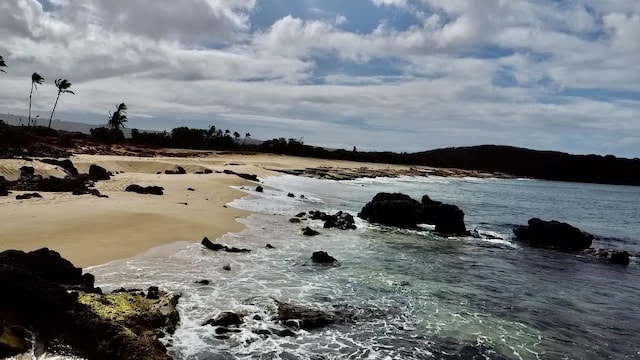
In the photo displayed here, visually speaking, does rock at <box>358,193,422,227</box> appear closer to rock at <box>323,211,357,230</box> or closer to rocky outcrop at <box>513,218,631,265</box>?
rock at <box>323,211,357,230</box>

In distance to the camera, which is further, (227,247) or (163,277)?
(227,247)

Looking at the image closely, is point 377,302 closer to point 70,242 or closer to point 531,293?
point 531,293

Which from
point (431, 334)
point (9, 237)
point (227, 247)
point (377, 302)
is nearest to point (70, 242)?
point (9, 237)

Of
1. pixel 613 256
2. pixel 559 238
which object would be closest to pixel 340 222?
pixel 559 238

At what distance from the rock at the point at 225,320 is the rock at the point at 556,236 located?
21808 millimetres

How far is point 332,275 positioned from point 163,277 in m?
5.63

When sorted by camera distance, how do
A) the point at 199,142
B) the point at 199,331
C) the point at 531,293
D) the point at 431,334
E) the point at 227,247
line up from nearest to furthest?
1. the point at 199,331
2. the point at 431,334
3. the point at 531,293
4. the point at 227,247
5. the point at 199,142

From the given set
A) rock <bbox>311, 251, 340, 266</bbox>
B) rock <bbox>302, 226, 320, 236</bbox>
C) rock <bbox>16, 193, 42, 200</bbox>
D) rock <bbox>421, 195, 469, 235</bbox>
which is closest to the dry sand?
rock <bbox>16, 193, 42, 200</bbox>

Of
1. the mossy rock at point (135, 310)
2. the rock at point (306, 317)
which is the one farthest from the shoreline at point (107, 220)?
the rock at point (306, 317)

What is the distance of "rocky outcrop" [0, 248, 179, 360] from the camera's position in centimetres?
798

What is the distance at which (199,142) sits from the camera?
362 feet

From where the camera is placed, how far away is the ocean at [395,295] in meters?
10.4

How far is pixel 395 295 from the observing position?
14.2 m

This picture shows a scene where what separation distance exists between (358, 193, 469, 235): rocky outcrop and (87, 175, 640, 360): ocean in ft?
13.6
